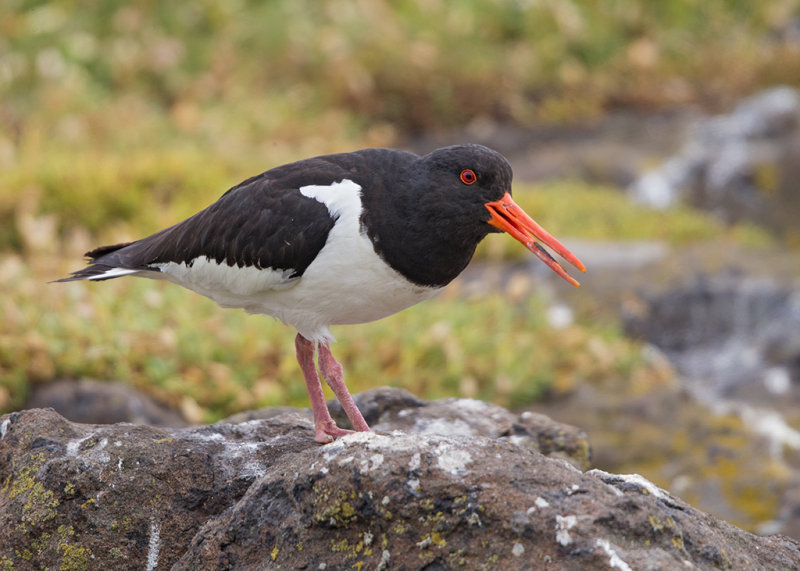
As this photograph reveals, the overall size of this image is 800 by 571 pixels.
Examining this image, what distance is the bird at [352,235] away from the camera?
4.40 metres

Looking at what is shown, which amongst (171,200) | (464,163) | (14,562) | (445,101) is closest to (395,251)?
(464,163)

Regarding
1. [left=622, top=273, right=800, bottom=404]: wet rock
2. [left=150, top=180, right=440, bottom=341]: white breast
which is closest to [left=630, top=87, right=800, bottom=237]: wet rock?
[left=622, top=273, right=800, bottom=404]: wet rock

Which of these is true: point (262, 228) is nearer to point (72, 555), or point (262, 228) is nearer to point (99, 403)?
point (72, 555)

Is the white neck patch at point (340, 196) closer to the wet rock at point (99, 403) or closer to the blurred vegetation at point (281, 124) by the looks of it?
the wet rock at point (99, 403)

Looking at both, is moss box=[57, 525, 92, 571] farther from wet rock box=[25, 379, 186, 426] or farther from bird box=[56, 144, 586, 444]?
wet rock box=[25, 379, 186, 426]

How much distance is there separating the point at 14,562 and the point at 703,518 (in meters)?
2.84

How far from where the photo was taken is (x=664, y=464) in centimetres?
779

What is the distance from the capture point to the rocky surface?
3.30 metres

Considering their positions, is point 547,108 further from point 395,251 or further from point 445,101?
point 395,251

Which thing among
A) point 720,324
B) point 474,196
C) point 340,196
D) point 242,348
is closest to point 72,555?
point 340,196

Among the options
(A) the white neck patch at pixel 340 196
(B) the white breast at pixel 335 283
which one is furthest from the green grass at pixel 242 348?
(A) the white neck patch at pixel 340 196

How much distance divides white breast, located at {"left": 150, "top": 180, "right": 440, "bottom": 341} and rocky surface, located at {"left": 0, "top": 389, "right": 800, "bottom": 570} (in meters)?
0.62

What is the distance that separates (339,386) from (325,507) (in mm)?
1208

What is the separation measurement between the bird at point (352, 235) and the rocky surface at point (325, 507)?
2.21 ft
